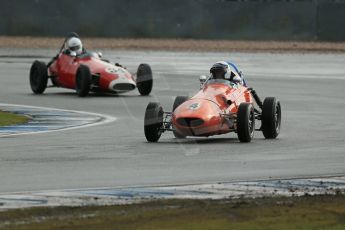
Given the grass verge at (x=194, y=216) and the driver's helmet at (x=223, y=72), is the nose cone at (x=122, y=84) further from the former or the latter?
the grass verge at (x=194, y=216)

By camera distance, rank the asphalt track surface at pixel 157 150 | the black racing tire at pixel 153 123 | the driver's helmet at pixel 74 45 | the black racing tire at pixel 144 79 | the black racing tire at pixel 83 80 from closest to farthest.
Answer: the asphalt track surface at pixel 157 150 < the black racing tire at pixel 153 123 < the black racing tire at pixel 83 80 < the black racing tire at pixel 144 79 < the driver's helmet at pixel 74 45

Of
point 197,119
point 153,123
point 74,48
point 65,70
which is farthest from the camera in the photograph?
point 74,48

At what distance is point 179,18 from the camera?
54562 mm

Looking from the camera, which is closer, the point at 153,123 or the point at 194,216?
the point at 194,216

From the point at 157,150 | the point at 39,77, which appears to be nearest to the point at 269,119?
the point at 157,150

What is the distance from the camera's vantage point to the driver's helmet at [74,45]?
3136 centimetres

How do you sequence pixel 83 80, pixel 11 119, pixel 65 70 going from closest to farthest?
pixel 11 119
pixel 83 80
pixel 65 70

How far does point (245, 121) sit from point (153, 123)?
1.43 m

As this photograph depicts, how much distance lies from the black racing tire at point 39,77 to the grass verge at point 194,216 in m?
18.6

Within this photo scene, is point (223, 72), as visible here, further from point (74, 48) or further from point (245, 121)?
point (74, 48)

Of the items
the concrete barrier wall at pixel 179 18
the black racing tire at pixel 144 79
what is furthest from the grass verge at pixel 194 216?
the concrete barrier wall at pixel 179 18

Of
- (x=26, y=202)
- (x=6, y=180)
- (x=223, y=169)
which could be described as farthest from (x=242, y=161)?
(x=26, y=202)

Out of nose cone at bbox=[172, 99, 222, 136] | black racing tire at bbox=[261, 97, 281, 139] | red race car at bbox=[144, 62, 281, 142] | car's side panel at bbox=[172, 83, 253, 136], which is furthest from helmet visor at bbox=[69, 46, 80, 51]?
nose cone at bbox=[172, 99, 222, 136]

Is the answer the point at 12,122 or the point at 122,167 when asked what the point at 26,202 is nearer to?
the point at 122,167
